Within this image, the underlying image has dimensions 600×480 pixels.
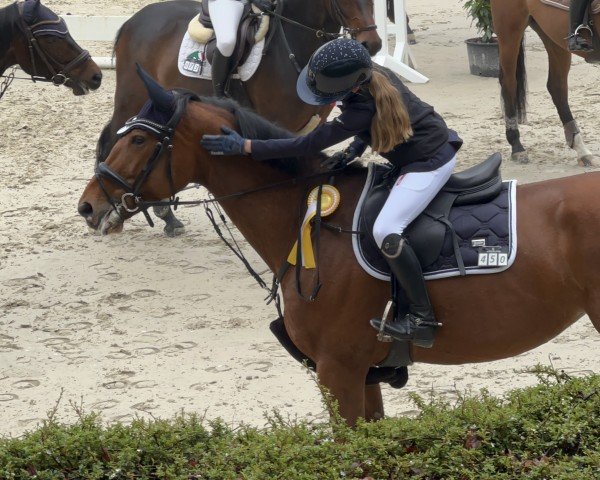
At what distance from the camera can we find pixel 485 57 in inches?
531

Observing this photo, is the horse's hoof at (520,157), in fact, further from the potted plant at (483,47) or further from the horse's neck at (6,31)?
the horse's neck at (6,31)

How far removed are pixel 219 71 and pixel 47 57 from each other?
164 centimetres

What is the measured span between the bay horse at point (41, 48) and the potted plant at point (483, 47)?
587cm

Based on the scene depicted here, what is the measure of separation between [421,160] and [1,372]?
3457mm

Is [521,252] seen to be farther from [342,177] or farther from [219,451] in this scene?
[219,451]

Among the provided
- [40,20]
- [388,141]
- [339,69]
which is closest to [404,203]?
[388,141]

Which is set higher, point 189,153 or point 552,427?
point 189,153

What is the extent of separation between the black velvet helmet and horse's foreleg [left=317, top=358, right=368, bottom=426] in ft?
4.02

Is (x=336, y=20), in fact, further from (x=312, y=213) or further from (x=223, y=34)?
(x=312, y=213)

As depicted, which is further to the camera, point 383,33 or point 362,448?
point 383,33

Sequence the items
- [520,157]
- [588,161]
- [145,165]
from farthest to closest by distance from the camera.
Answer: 1. [520,157]
2. [588,161]
3. [145,165]

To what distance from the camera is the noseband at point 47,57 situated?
848 cm

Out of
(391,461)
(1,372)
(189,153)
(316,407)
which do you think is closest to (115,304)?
(1,372)

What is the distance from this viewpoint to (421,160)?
4809 millimetres
